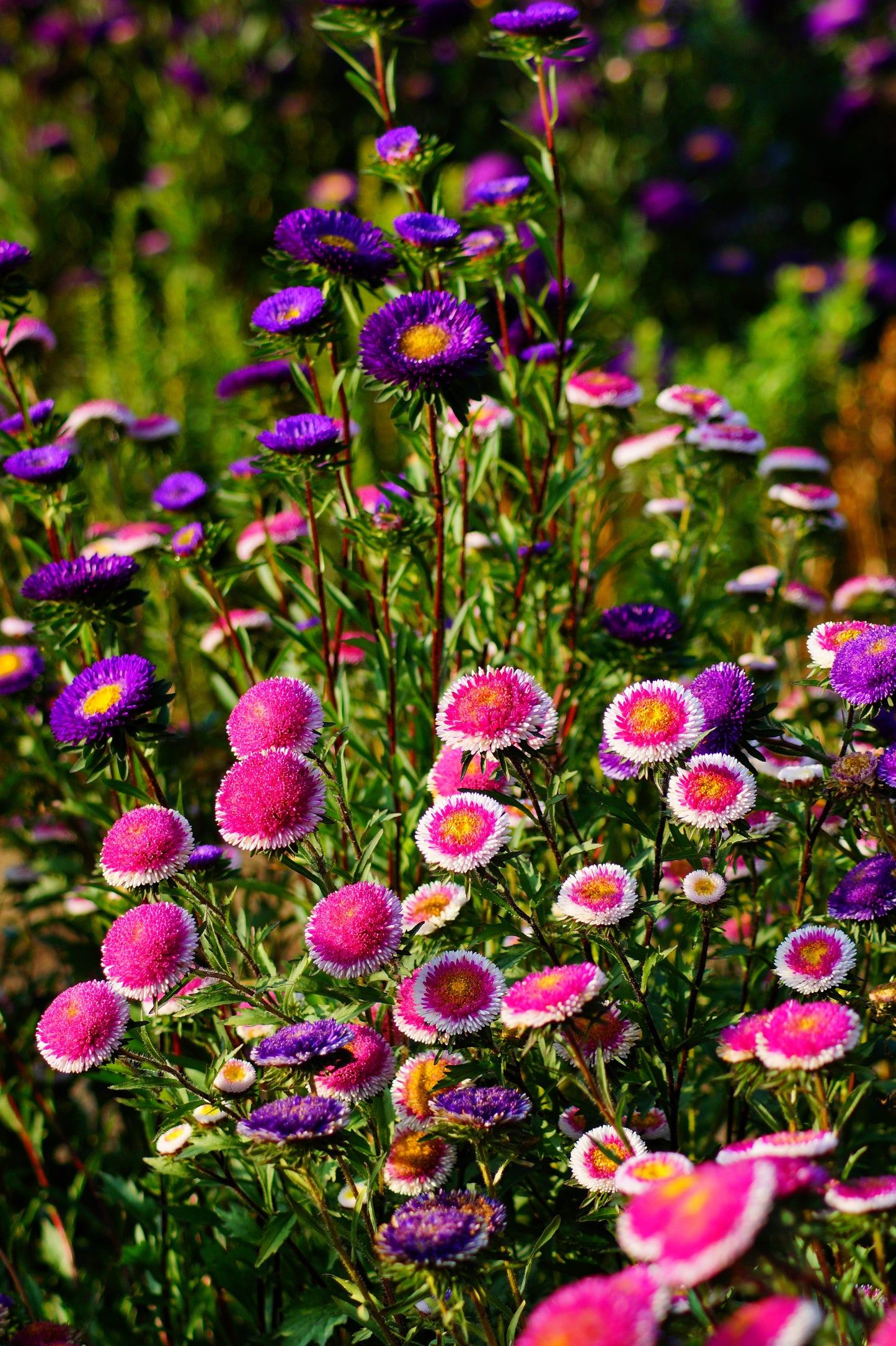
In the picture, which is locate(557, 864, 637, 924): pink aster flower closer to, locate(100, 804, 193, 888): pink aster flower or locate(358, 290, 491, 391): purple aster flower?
locate(100, 804, 193, 888): pink aster flower

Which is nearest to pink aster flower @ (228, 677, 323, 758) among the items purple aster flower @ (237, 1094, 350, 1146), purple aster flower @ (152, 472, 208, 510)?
purple aster flower @ (237, 1094, 350, 1146)

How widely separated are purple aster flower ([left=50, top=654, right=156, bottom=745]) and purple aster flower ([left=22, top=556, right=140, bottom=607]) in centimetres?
17

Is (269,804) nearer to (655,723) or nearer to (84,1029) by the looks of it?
(84,1029)

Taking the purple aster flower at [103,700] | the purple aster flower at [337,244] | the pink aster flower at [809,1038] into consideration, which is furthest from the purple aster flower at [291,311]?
the pink aster flower at [809,1038]

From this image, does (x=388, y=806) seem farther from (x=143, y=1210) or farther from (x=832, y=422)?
(x=832, y=422)

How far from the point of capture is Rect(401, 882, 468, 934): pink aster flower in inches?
53.0

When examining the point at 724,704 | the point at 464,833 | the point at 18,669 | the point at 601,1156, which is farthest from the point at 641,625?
the point at 18,669

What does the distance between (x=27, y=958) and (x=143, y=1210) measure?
2.91ft

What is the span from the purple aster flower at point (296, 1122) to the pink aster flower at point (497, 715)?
0.42 meters

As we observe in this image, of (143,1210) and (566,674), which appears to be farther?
(566,674)

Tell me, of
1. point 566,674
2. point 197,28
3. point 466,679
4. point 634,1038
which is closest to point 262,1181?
point 634,1038

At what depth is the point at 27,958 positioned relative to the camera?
2604 mm

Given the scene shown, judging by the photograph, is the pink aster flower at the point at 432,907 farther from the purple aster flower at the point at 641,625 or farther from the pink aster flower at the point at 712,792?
the purple aster flower at the point at 641,625

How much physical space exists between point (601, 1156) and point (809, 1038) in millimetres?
304
